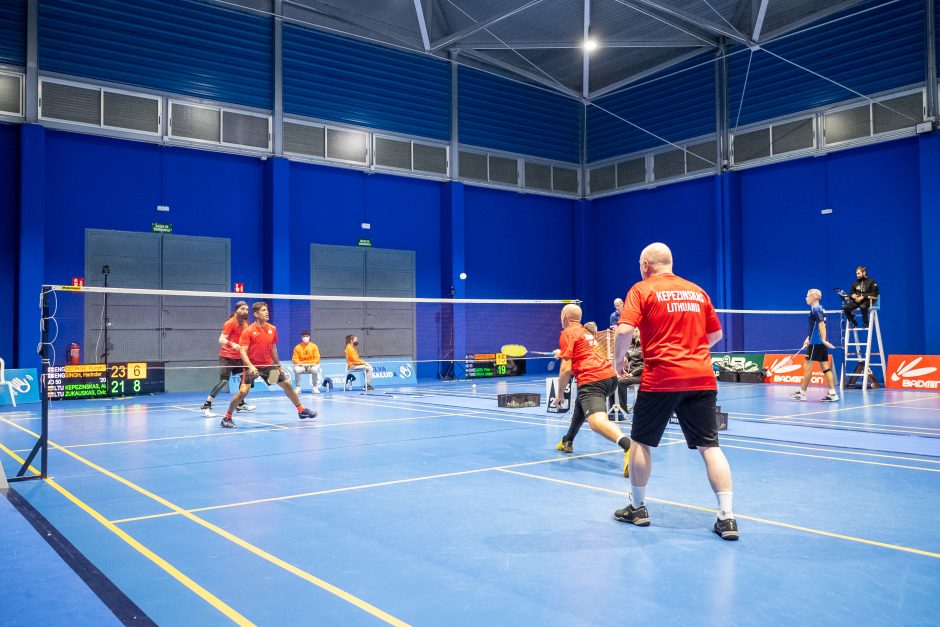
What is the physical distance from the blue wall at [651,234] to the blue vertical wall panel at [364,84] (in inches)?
295

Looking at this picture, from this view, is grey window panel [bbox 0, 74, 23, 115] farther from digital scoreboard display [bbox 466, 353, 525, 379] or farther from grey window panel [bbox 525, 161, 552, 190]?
grey window panel [bbox 525, 161, 552, 190]

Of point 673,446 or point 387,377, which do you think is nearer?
point 673,446

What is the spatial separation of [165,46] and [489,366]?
13.5 m

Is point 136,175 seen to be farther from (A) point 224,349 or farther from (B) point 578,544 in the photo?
(B) point 578,544

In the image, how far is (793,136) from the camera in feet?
70.2

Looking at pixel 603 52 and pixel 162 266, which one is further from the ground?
pixel 603 52

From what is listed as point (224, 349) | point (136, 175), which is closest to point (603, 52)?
point (136, 175)

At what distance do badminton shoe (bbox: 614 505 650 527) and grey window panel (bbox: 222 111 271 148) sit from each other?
59.2ft

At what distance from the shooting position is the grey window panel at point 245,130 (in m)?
20.1

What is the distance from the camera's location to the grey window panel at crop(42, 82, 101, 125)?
57.4 feet

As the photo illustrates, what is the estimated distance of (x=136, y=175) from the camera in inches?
750

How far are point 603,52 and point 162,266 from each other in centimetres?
1604

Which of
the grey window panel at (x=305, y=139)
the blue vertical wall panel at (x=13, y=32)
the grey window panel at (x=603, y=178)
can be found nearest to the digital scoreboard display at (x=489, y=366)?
the grey window panel at (x=603, y=178)

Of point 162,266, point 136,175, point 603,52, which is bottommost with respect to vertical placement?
point 162,266
